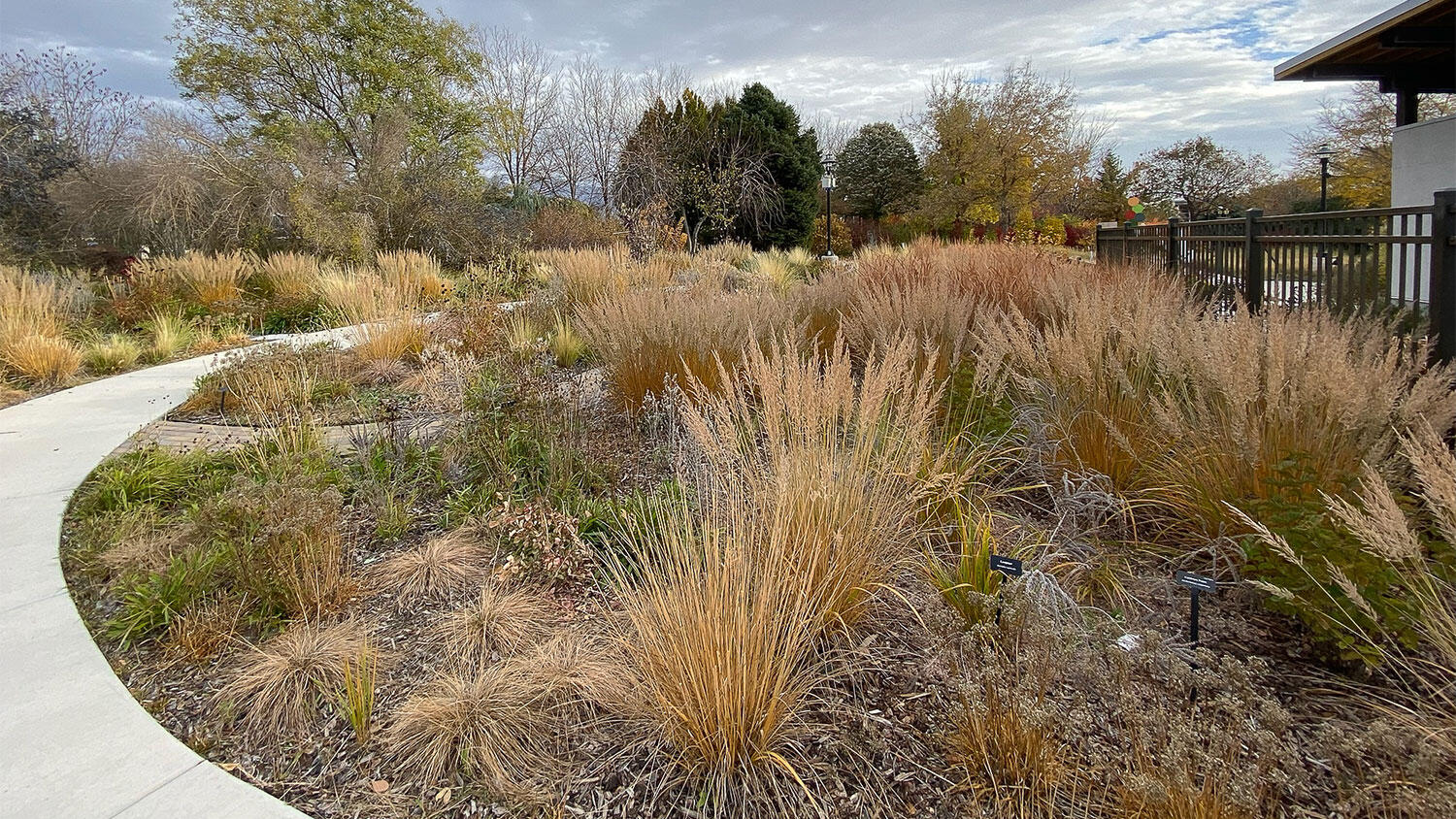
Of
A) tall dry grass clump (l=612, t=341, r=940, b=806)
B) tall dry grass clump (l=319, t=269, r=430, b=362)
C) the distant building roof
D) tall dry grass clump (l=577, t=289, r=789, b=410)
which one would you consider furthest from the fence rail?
tall dry grass clump (l=319, t=269, r=430, b=362)

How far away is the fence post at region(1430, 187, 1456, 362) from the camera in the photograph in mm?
4332

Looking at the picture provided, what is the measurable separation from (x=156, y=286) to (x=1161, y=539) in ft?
36.7

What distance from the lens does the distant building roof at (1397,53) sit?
Result: 7.94 m

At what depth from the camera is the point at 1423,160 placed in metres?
8.60

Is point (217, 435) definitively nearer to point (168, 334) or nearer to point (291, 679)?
point (291, 679)

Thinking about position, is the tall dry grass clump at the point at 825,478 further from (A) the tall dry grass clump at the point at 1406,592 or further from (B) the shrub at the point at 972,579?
(A) the tall dry grass clump at the point at 1406,592

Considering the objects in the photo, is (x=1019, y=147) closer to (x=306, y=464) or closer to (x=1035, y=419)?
(x=1035, y=419)

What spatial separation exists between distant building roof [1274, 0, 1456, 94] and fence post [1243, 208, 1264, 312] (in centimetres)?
335

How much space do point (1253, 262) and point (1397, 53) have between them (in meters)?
5.61

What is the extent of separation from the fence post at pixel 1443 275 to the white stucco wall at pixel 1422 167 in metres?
3.65

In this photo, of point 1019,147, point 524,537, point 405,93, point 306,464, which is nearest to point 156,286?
point 306,464

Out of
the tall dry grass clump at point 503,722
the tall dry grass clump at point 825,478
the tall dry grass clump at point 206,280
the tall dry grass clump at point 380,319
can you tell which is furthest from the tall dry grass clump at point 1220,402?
the tall dry grass clump at point 206,280

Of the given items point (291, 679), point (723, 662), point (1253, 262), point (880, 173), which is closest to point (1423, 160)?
point (1253, 262)

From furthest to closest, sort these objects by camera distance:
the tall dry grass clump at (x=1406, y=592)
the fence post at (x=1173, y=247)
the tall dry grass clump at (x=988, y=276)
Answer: the fence post at (x=1173, y=247), the tall dry grass clump at (x=988, y=276), the tall dry grass clump at (x=1406, y=592)
